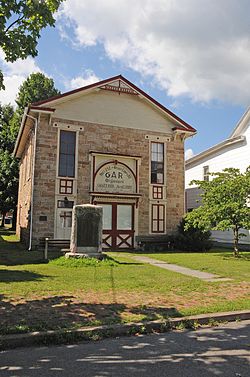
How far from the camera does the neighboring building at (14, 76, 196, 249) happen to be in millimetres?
18547

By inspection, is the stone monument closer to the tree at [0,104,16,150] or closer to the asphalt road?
the asphalt road

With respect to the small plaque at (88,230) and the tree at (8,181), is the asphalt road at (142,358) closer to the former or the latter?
the small plaque at (88,230)

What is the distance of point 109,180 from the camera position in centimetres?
1978

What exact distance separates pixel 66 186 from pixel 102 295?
11716 mm

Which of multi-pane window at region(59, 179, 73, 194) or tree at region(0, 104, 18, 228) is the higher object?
tree at region(0, 104, 18, 228)

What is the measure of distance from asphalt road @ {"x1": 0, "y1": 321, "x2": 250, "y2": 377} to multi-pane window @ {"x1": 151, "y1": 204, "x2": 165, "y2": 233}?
14.9m

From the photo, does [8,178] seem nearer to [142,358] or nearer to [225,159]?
[225,159]

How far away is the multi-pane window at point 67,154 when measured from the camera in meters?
19.0

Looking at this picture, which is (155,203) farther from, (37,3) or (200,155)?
(37,3)

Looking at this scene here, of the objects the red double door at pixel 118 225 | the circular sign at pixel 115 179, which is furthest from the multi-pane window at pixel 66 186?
the red double door at pixel 118 225

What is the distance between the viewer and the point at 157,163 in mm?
21031

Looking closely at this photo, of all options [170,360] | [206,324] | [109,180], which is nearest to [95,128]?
[109,180]

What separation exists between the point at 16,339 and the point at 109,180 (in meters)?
15.0

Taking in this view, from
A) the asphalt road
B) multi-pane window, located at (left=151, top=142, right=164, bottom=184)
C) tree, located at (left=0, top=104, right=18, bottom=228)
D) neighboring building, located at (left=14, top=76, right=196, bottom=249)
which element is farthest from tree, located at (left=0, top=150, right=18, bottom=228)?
the asphalt road
